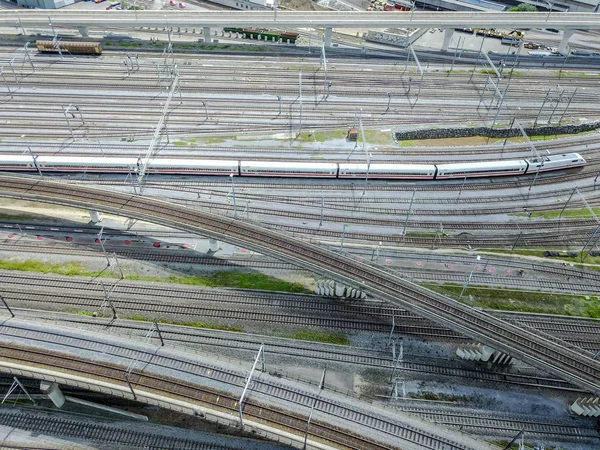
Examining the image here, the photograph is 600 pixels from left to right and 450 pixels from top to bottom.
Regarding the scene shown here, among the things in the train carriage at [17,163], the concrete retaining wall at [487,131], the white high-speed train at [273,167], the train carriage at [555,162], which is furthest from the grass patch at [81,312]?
the train carriage at [555,162]

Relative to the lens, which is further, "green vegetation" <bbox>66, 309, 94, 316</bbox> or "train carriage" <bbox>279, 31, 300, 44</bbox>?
"train carriage" <bbox>279, 31, 300, 44</bbox>

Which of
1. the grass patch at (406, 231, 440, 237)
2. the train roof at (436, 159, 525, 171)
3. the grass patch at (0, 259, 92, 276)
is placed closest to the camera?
the grass patch at (0, 259, 92, 276)

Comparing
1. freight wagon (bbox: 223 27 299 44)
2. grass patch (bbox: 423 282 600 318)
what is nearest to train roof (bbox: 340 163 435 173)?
grass patch (bbox: 423 282 600 318)

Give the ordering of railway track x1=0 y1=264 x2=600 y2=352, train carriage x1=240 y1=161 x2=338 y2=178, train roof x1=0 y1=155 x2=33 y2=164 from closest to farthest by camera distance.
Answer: railway track x1=0 y1=264 x2=600 y2=352
train roof x1=0 y1=155 x2=33 y2=164
train carriage x1=240 y1=161 x2=338 y2=178

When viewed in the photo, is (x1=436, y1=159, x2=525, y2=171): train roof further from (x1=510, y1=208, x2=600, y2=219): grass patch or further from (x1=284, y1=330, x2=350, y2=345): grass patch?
(x1=284, y1=330, x2=350, y2=345): grass patch

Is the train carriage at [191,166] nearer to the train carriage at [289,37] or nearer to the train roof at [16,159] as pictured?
the train roof at [16,159]

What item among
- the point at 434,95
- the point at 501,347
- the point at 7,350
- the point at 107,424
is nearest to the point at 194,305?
the point at 107,424

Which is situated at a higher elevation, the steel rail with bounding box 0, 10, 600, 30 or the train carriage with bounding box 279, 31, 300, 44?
the steel rail with bounding box 0, 10, 600, 30
